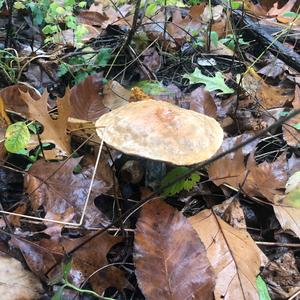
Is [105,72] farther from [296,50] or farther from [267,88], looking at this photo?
[296,50]

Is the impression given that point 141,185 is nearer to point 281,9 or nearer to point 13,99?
point 13,99

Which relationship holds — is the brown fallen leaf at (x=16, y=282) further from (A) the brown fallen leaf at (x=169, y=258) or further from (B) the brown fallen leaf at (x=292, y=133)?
(B) the brown fallen leaf at (x=292, y=133)

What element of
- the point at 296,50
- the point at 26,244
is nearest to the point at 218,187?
the point at 26,244

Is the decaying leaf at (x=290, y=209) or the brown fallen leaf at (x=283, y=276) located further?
the decaying leaf at (x=290, y=209)

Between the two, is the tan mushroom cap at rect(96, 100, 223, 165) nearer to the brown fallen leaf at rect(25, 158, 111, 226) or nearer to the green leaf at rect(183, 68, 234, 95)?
the brown fallen leaf at rect(25, 158, 111, 226)

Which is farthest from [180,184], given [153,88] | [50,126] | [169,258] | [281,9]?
[281,9]

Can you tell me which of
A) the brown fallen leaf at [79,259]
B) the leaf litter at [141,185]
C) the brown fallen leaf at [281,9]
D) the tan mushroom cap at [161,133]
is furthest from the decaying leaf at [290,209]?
the brown fallen leaf at [281,9]
